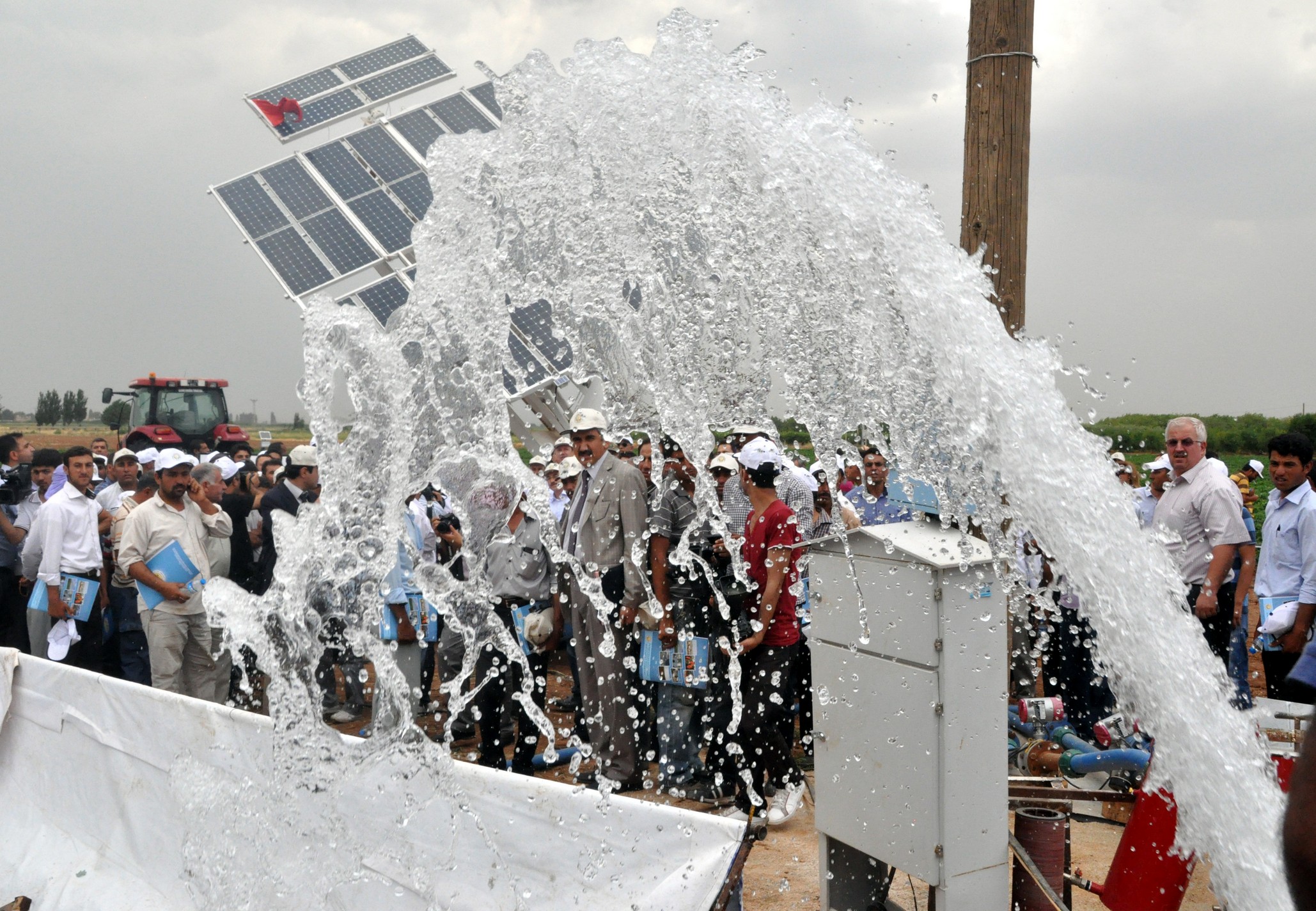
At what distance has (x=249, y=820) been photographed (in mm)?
4012

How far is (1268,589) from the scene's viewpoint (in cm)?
632

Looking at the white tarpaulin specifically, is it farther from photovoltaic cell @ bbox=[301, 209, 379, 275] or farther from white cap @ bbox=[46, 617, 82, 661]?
photovoltaic cell @ bbox=[301, 209, 379, 275]

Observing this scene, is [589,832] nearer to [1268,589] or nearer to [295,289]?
[1268,589]

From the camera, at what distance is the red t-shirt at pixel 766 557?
5.25m

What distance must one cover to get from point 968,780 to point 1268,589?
408 cm

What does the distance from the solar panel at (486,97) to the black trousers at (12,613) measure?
10123 mm

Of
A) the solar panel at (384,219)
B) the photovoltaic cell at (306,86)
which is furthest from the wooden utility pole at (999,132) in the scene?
the photovoltaic cell at (306,86)

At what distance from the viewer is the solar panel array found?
16.4m

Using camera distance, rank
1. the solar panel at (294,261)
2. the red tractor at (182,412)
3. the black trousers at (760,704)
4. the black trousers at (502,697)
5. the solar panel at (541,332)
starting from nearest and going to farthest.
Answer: the black trousers at (760,704), the black trousers at (502,697), the solar panel at (541,332), the solar panel at (294,261), the red tractor at (182,412)

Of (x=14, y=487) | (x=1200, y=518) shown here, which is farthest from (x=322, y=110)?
(x=1200, y=518)

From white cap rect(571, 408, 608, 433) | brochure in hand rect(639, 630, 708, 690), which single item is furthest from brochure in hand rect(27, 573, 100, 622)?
brochure in hand rect(639, 630, 708, 690)

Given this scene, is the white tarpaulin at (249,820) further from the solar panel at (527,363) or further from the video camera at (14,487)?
the solar panel at (527,363)

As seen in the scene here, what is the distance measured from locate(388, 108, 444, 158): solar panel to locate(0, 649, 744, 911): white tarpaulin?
39.4 ft

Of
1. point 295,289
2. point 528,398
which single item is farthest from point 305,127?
point 528,398
